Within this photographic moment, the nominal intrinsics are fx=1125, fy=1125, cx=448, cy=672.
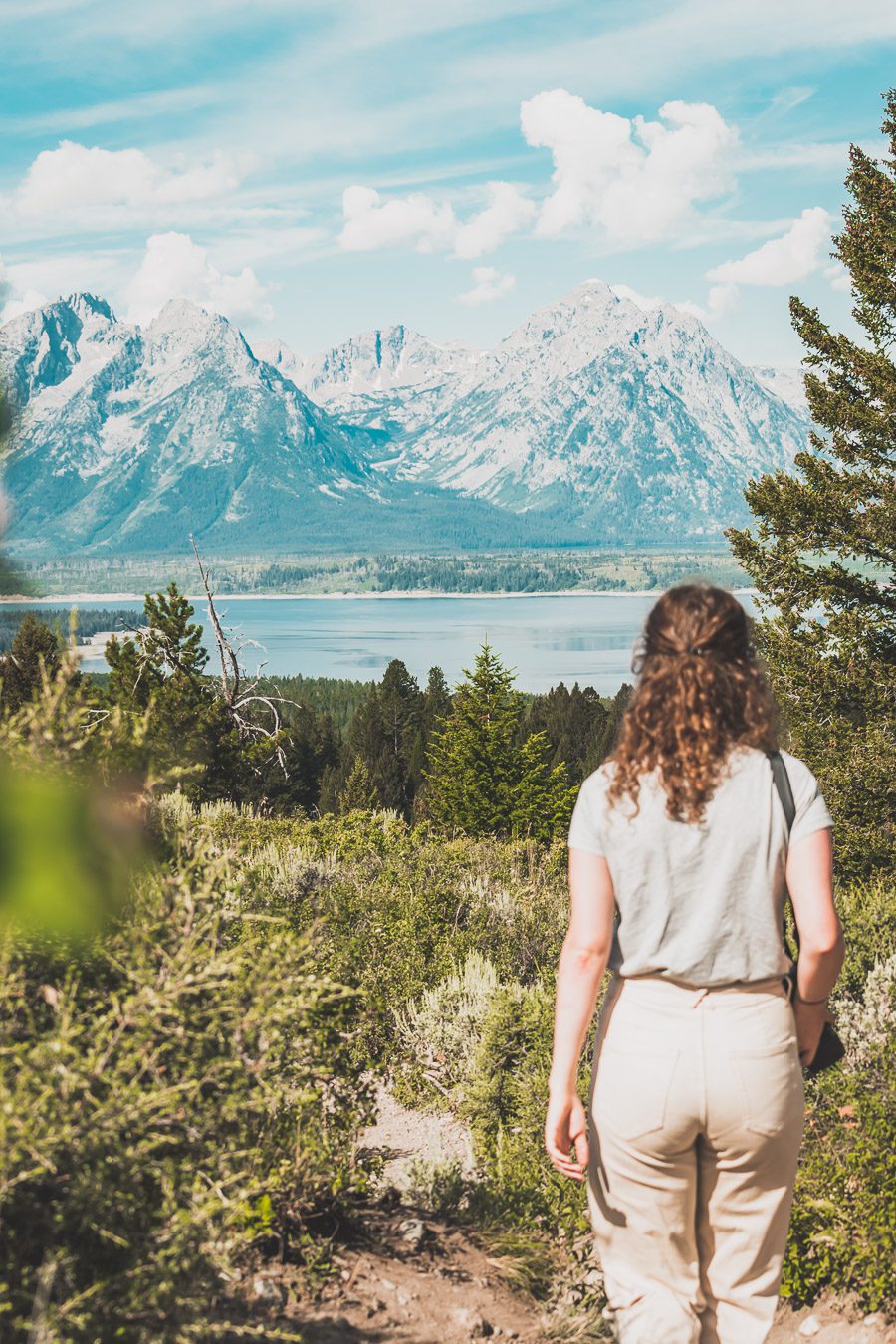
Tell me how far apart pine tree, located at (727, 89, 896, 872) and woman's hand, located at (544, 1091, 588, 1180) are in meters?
11.3

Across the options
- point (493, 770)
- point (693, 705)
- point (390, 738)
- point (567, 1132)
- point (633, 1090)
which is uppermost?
point (693, 705)

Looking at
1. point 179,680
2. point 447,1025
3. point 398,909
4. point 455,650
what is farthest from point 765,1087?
point 455,650

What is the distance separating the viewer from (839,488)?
1441cm

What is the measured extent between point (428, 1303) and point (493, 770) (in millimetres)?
34721

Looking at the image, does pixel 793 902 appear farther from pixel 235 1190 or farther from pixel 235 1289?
pixel 235 1289

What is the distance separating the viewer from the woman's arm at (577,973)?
268 cm

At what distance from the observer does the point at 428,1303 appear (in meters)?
3.53

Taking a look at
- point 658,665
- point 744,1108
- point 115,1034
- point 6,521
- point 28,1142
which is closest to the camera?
point 6,521

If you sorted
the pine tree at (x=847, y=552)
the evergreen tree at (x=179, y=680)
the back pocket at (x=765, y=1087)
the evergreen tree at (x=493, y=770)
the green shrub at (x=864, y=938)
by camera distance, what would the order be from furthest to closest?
1. the evergreen tree at (x=493, y=770)
2. the evergreen tree at (x=179, y=680)
3. the pine tree at (x=847, y=552)
4. the green shrub at (x=864, y=938)
5. the back pocket at (x=765, y=1087)

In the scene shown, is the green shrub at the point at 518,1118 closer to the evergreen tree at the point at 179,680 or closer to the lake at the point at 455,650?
the evergreen tree at the point at 179,680

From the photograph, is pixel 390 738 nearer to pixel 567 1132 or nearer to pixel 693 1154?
pixel 567 1132

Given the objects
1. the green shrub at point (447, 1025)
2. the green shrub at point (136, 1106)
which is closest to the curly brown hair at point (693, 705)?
the green shrub at point (136, 1106)

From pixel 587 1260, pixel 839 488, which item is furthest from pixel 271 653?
pixel 587 1260

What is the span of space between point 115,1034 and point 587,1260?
2438 millimetres
